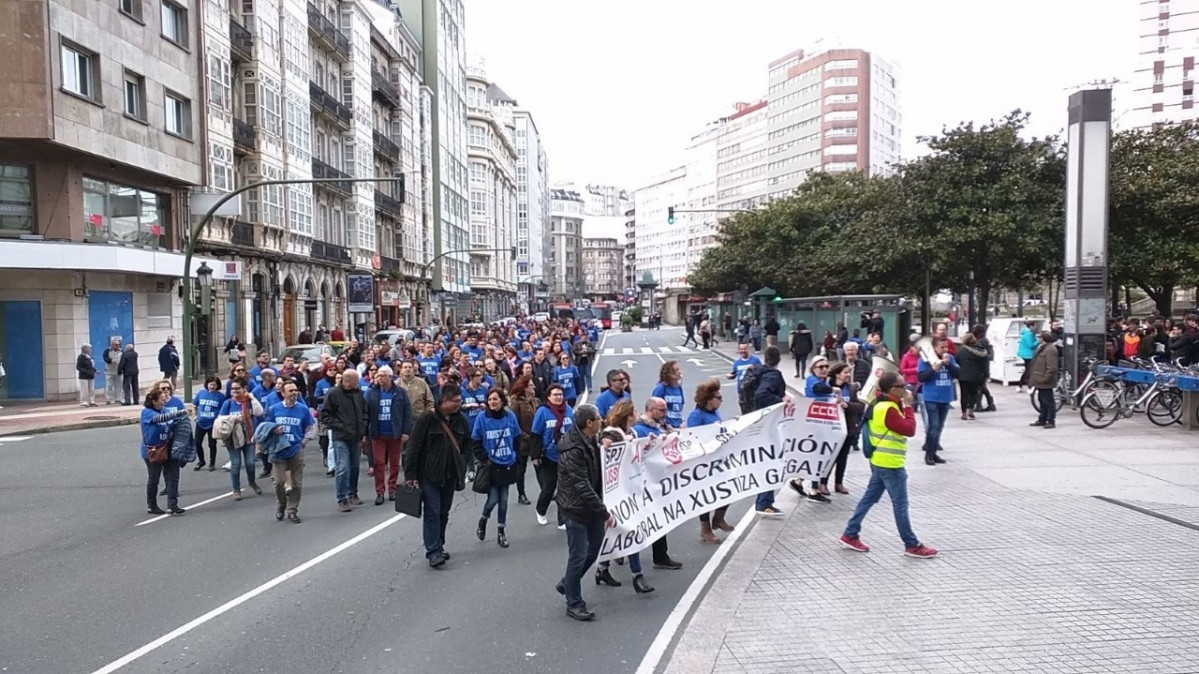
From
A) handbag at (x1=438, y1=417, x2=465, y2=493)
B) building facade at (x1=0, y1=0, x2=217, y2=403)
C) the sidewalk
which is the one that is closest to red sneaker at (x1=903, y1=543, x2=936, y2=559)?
the sidewalk

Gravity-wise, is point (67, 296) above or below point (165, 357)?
above

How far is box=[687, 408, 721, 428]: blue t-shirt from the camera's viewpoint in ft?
28.3

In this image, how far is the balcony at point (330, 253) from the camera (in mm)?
42562

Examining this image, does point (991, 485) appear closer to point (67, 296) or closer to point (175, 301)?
point (67, 296)

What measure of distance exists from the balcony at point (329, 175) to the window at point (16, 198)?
17453 millimetres

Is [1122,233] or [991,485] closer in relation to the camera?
[991,485]

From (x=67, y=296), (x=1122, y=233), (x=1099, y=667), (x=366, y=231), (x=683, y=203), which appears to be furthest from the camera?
(x=683, y=203)

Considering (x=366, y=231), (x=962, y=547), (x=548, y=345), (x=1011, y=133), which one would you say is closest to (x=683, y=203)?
(x=366, y=231)

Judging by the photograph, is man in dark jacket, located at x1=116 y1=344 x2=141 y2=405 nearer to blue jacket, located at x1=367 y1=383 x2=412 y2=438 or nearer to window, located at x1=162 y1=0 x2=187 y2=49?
window, located at x1=162 y1=0 x2=187 y2=49

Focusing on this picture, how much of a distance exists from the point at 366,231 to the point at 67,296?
27612 millimetres

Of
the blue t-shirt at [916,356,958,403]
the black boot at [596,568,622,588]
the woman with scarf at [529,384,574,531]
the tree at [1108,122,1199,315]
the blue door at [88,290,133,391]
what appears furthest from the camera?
the tree at [1108,122,1199,315]

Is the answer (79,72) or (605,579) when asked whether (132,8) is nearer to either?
(79,72)

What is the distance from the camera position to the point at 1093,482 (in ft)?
34.3

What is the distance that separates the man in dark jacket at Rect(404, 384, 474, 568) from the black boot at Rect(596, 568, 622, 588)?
1.51m
